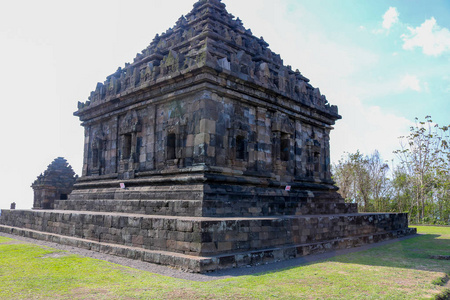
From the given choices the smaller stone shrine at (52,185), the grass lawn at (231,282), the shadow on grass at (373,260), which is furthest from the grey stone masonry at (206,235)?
the smaller stone shrine at (52,185)

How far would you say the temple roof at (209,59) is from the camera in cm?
1324

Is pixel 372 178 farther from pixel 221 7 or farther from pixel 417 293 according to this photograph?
pixel 417 293

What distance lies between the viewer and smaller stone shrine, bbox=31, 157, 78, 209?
79.1 ft

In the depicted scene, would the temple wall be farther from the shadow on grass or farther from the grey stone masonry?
the shadow on grass

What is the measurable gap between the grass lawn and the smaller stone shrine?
15.0 meters

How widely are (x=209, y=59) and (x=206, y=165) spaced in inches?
143

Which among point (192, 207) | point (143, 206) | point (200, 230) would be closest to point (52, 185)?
point (143, 206)

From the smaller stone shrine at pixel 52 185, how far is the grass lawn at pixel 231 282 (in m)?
15.0

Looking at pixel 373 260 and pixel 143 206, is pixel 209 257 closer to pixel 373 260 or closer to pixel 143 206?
pixel 143 206

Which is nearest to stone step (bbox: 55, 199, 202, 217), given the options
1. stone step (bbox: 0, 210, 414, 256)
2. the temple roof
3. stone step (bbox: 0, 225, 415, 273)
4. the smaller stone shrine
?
stone step (bbox: 0, 210, 414, 256)

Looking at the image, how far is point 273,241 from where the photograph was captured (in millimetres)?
10461

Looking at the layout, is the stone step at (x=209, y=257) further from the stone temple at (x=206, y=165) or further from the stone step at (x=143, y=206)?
the stone step at (x=143, y=206)

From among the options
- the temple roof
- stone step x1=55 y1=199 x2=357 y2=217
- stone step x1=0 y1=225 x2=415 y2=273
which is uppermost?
the temple roof

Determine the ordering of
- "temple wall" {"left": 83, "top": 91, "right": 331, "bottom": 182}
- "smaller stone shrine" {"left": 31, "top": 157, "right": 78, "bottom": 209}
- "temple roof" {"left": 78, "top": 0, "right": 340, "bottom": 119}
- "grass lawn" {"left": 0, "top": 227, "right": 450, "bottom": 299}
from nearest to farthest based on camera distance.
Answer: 1. "grass lawn" {"left": 0, "top": 227, "right": 450, "bottom": 299}
2. "temple wall" {"left": 83, "top": 91, "right": 331, "bottom": 182}
3. "temple roof" {"left": 78, "top": 0, "right": 340, "bottom": 119}
4. "smaller stone shrine" {"left": 31, "top": 157, "right": 78, "bottom": 209}
